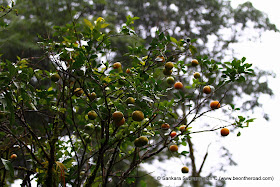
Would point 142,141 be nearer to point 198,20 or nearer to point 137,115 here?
point 137,115

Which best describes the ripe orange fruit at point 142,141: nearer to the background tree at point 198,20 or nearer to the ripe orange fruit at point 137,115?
the ripe orange fruit at point 137,115

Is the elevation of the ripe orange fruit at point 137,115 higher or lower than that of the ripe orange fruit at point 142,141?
higher

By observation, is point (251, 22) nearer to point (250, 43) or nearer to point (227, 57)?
point (250, 43)

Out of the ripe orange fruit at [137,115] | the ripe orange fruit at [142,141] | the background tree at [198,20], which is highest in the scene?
the background tree at [198,20]

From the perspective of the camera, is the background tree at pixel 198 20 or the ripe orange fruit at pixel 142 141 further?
the background tree at pixel 198 20

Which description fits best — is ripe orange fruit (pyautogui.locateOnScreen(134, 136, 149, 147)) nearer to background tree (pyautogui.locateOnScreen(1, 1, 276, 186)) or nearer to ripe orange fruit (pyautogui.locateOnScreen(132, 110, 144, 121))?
ripe orange fruit (pyautogui.locateOnScreen(132, 110, 144, 121))

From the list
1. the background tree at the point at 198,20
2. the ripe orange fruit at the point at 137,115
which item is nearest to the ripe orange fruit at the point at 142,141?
the ripe orange fruit at the point at 137,115

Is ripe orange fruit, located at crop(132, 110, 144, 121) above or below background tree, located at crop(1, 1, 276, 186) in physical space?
below

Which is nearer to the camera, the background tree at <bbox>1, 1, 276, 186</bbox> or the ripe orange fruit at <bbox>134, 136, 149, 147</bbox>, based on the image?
the ripe orange fruit at <bbox>134, 136, 149, 147</bbox>

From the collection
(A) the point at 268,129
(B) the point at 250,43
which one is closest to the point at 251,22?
(B) the point at 250,43

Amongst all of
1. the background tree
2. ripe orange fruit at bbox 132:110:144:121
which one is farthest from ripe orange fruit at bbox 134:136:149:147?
the background tree

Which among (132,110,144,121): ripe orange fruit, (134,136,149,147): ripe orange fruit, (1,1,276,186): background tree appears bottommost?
(134,136,149,147): ripe orange fruit

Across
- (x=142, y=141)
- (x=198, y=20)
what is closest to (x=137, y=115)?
(x=142, y=141)

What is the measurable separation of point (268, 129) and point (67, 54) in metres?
3.84
